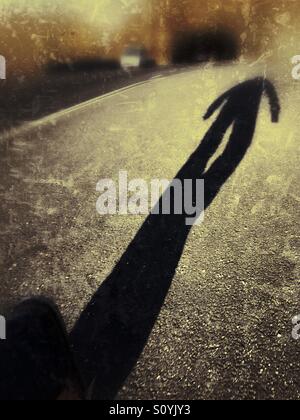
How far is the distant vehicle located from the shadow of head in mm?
595

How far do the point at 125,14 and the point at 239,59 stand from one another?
2730mm

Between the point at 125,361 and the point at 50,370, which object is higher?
the point at 50,370

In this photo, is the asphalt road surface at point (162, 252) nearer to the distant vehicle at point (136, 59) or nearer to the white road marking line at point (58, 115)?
the white road marking line at point (58, 115)

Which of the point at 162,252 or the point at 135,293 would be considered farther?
the point at 162,252

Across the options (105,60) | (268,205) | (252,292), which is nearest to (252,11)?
(105,60)

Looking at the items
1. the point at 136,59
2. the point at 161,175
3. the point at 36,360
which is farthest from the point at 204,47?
the point at 36,360

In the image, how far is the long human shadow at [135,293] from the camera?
10.5 ft

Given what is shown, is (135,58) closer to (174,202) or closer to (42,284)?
(174,202)

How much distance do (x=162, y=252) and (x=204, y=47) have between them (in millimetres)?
5560

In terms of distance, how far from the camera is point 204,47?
764 centimetres

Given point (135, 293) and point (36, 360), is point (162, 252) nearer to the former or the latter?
point (135, 293)

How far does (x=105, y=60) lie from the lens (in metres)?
7.62

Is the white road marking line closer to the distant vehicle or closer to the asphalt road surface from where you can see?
the asphalt road surface

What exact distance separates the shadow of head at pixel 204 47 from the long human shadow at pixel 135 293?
3027mm
